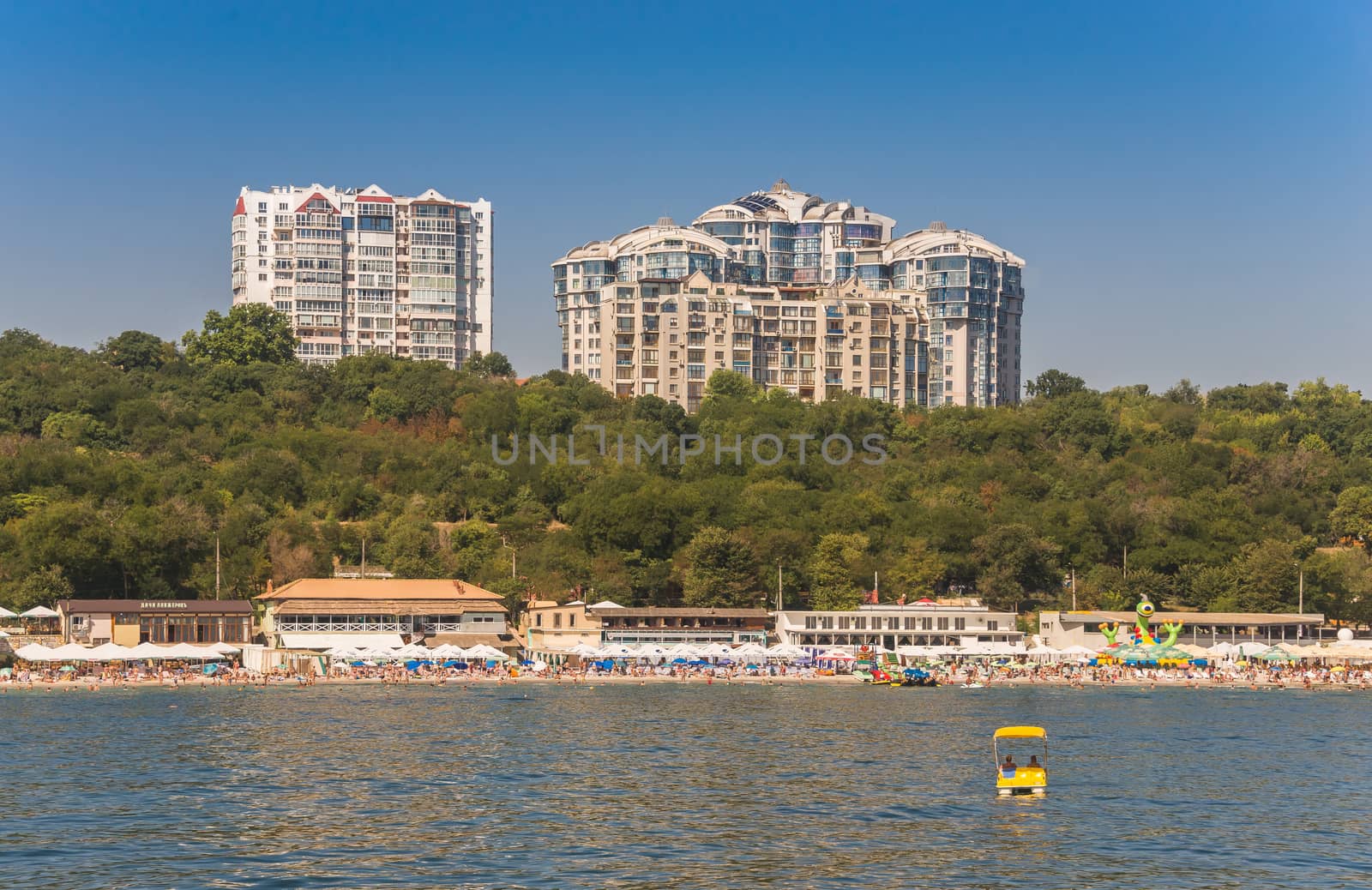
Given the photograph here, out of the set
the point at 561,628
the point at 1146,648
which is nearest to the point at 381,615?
the point at 561,628

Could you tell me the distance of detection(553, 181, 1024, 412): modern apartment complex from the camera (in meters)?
170

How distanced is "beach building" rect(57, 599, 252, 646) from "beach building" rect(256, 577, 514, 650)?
221cm

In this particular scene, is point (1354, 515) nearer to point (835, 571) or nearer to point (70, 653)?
point (835, 571)

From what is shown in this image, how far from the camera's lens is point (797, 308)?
174 meters

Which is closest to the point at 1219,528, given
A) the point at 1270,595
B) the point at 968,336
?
the point at 1270,595

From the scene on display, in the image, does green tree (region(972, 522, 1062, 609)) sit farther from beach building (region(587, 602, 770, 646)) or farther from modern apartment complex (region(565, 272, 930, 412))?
modern apartment complex (region(565, 272, 930, 412))

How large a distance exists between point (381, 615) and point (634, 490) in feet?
80.5

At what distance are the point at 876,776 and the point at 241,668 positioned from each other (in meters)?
44.6

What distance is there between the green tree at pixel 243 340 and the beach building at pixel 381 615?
6591 centimetres

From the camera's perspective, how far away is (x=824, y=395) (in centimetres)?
17175

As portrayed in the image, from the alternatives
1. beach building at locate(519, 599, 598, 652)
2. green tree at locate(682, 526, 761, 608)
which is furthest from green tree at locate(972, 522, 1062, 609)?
beach building at locate(519, 599, 598, 652)

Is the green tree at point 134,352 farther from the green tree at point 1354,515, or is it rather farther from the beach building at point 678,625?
the green tree at point 1354,515

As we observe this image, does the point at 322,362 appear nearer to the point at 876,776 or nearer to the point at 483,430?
the point at 483,430

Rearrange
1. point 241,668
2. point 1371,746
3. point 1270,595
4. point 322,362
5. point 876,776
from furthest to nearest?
1. point 322,362
2. point 1270,595
3. point 241,668
4. point 1371,746
5. point 876,776
